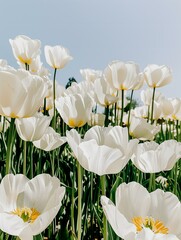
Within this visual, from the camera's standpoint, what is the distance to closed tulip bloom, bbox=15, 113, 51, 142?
154cm

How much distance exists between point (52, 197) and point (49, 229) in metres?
0.93

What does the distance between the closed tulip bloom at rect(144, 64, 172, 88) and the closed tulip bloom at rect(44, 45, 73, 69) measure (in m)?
0.44

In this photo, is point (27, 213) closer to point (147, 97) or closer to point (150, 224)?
point (150, 224)

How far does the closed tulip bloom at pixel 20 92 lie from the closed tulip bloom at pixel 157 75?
59.8 inches

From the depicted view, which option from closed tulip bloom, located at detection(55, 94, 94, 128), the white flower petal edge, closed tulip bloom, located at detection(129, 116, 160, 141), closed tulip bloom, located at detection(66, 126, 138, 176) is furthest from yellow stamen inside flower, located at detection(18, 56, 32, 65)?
the white flower petal edge

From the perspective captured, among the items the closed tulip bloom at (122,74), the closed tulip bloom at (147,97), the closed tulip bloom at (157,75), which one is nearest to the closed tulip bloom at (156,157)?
the closed tulip bloom at (122,74)

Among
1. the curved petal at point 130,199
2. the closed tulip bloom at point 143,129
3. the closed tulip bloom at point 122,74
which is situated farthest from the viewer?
the closed tulip bloom at point 143,129

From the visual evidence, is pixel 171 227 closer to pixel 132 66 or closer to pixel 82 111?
pixel 82 111

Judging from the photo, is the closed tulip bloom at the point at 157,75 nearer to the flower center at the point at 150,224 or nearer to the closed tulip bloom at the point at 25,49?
the closed tulip bloom at the point at 25,49

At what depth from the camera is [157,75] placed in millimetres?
2607

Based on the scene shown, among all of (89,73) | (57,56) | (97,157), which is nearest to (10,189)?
(97,157)

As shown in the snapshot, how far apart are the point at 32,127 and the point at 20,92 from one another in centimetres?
43

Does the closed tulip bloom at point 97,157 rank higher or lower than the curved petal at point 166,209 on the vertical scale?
higher

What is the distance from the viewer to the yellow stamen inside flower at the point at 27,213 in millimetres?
961
